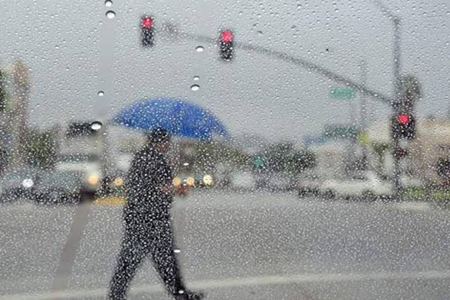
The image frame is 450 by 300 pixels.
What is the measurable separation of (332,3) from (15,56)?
0.98 meters

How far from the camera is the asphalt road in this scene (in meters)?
2.33

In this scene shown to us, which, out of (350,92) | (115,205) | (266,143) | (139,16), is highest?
(139,16)

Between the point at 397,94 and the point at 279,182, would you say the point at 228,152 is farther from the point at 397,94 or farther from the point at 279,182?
the point at 397,94

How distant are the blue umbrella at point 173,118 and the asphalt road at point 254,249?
0.67 ft

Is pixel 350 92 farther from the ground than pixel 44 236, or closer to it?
farther from the ground

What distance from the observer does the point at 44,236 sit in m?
2.33

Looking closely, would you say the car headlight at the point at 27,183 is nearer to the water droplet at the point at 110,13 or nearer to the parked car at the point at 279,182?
the water droplet at the point at 110,13

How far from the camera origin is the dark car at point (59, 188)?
7.61 ft

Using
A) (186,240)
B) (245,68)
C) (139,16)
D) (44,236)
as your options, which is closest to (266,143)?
(245,68)

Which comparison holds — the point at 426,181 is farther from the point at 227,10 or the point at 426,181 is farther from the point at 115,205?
the point at 115,205

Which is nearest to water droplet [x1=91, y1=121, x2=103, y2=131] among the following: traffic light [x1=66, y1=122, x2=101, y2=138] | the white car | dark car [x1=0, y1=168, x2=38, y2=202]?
traffic light [x1=66, y1=122, x2=101, y2=138]

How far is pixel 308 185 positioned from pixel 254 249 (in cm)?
26

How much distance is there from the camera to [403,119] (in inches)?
94.5

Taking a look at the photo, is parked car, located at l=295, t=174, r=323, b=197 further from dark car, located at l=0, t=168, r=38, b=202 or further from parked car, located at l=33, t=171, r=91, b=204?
dark car, located at l=0, t=168, r=38, b=202
